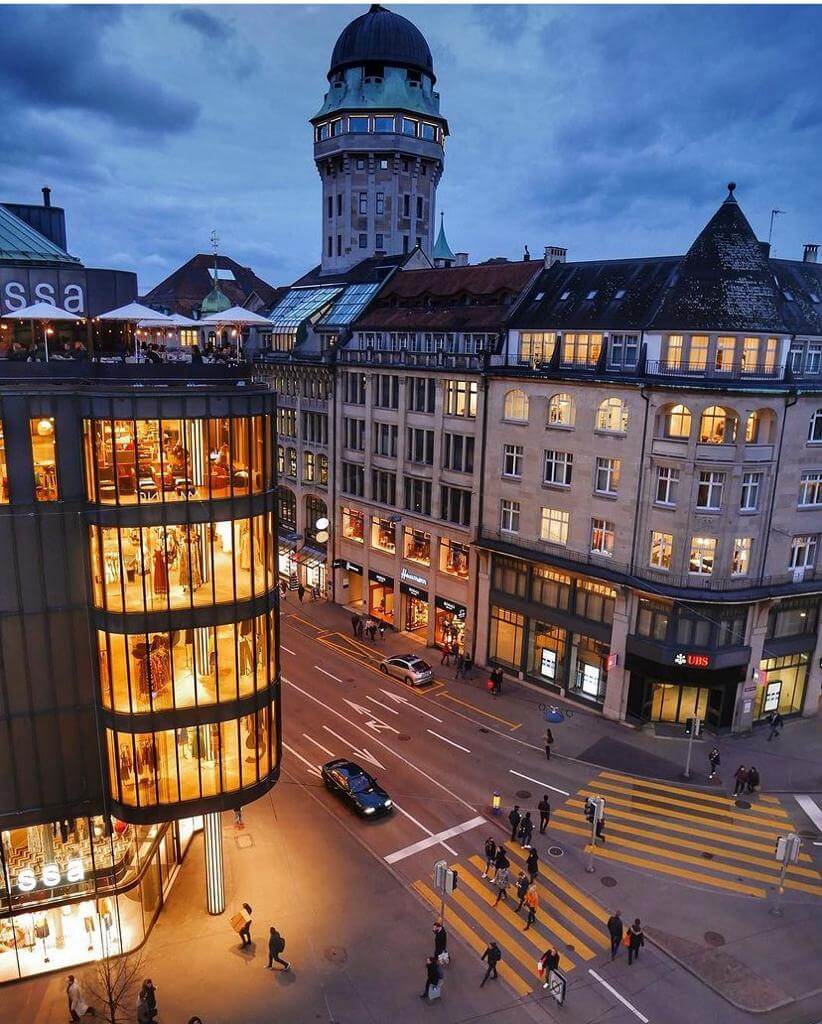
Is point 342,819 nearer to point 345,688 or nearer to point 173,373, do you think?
point 345,688

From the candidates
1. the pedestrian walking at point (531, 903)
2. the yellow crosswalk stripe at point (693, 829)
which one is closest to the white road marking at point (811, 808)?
the yellow crosswalk stripe at point (693, 829)

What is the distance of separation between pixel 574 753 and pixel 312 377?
3519 centimetres

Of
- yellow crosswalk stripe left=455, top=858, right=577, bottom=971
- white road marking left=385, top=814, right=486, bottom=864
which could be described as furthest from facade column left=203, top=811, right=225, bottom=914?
yellow crosswalk stripe left=455, top=858, right=577, bottom=971

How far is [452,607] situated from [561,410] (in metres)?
14.8

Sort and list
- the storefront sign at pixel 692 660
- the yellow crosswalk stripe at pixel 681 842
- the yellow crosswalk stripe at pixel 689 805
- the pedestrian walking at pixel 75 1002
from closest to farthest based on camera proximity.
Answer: the pedestrian walking at pixel 75 1002 → the yellow crosswalk stripe at pixel 681 842 → the yellow crosswalk stripe at pixel 689 805 → the storefront sign at pixel 692 660

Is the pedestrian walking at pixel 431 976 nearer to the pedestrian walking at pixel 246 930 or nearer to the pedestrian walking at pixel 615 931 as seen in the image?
the pedestrian walking at pixel 615 931

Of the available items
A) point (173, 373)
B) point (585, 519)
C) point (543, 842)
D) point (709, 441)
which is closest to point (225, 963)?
point (543, 842)

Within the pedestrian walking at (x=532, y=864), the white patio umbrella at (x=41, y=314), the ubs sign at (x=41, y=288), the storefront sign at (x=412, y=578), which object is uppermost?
the ubs sign at (x=41, y=288)

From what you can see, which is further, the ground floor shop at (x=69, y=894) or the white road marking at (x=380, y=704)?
the white road marking at (x=380, y=704)

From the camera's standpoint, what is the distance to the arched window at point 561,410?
4081cm

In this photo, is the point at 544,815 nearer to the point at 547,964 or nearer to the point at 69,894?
the point at 547,964

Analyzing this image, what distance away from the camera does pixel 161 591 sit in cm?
2220

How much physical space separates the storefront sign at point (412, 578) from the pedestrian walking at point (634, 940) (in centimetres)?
2867

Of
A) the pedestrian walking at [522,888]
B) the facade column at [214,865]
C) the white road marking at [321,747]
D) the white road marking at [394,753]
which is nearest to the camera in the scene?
the facade column at [214,865]
